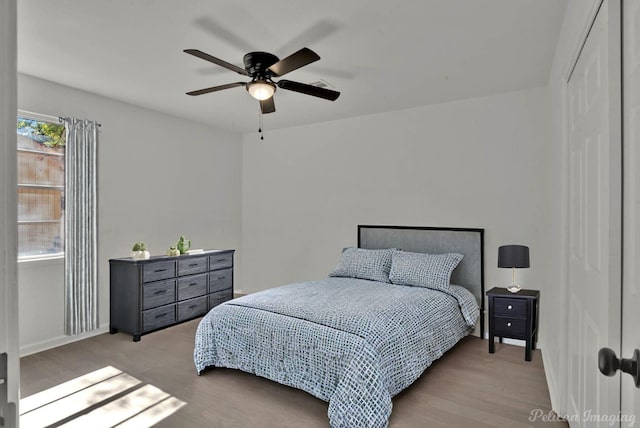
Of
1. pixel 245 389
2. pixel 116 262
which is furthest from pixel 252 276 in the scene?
pixel 245 389

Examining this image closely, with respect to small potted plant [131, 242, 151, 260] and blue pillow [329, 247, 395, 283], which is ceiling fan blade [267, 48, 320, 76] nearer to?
blue pillow [329, 247, 395, 283]

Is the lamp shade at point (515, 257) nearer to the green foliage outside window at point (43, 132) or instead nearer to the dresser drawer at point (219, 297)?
the dresser drawer at point (219, 297)

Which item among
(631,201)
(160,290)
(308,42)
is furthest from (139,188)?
(631,201)

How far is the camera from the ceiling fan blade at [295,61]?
2.34m

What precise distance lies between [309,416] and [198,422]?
28.0 inches

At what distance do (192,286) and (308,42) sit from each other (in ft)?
10.5

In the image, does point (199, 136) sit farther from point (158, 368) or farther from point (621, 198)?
point (621, 198)

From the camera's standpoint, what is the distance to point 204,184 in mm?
5582

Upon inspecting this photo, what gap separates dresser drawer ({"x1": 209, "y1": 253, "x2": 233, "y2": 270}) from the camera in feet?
16.4

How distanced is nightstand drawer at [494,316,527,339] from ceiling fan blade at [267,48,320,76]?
9.48ft

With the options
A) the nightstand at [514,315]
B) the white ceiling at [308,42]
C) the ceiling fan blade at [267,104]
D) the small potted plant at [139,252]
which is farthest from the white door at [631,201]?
the small potted plant at [139,252]

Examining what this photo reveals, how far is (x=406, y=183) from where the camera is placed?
4.73 m

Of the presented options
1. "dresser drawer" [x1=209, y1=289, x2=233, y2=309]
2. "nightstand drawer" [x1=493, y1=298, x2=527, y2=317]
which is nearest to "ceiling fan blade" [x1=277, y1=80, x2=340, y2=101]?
"nightstand drawer" [x1=493, y1=298, x2=527, y2=317]

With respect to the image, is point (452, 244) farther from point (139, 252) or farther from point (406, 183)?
point (139, 252)
